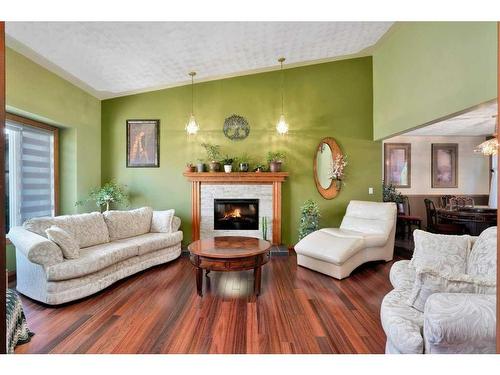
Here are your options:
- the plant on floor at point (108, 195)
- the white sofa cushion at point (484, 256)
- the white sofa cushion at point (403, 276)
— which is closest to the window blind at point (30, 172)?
the plant on floor at point (108, 195)

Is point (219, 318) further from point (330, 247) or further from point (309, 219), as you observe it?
point (309, 219)

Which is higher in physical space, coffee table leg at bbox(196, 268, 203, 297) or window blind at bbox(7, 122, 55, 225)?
window blind at bbox(7, 122, 55, 225)

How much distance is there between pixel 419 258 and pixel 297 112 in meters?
3.37

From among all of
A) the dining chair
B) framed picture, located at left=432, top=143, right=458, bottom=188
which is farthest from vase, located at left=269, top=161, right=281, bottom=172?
framed picture, located at left=432, top=143, right=458, bottom=188

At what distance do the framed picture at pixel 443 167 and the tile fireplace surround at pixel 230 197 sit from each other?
440 cm

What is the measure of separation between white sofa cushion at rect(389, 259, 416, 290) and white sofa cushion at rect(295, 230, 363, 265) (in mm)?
1089

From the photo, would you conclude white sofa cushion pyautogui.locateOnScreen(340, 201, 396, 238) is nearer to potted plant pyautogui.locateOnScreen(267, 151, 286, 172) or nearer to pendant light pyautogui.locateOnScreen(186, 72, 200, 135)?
potted plant pyautogui.locateOnScreen(267, 151, 286, 172)

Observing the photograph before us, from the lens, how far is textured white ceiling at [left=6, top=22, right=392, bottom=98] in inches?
112

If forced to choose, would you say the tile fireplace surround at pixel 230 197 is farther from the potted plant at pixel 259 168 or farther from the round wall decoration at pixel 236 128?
the round wall decoration at pixel 236 128

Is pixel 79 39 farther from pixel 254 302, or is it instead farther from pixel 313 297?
pixel 313 297

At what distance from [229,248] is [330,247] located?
56.8 inches

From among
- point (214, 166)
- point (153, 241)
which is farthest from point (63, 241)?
point (214, 166)
